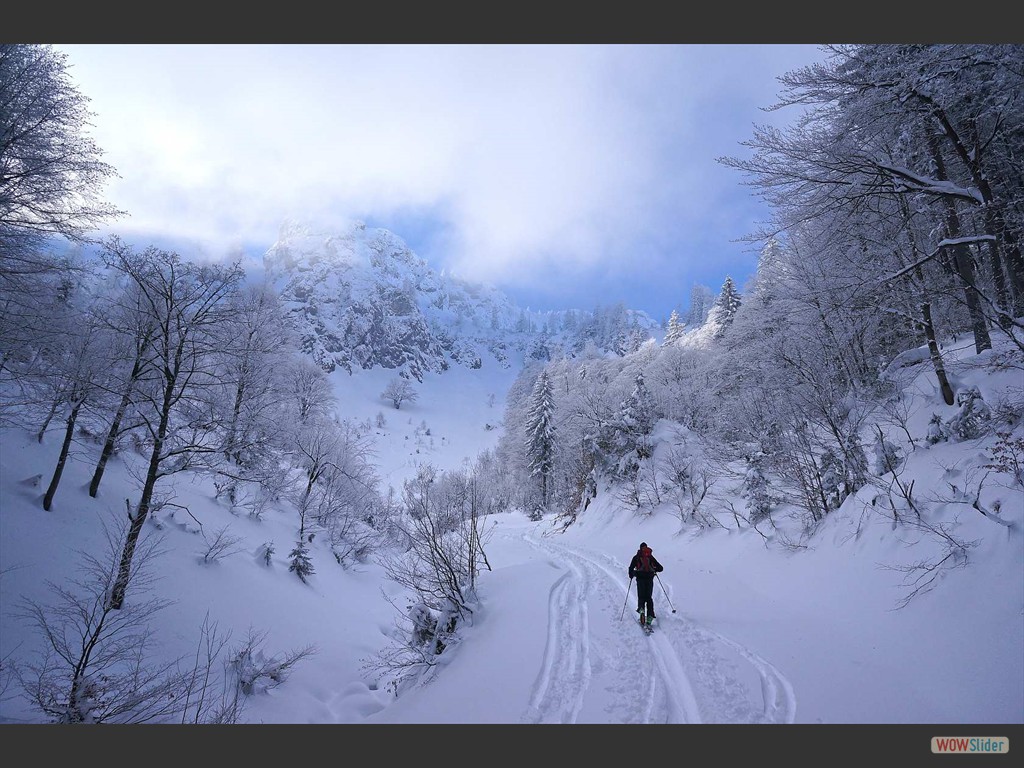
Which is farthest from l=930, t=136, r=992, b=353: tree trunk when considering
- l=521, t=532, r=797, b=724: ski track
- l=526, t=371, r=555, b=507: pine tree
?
l=526, t=371, r=555, b=507: pine tree

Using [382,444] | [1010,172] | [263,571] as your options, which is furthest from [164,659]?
[382,444]

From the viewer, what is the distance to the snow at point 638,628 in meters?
4.45

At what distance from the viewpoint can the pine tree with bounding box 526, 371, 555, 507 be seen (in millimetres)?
38875

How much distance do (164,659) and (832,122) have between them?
1586 cm

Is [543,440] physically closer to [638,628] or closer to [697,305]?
[638,628]

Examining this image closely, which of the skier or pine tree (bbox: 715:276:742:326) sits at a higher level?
pine tree (bbox: 715:276:742:326)

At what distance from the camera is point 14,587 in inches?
281

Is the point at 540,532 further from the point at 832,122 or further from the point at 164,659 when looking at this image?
the point at 832,122

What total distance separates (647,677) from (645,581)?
2332mm

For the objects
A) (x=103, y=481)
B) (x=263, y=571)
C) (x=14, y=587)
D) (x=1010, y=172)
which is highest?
(x=1010, y=172)

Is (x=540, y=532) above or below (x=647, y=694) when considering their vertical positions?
below
